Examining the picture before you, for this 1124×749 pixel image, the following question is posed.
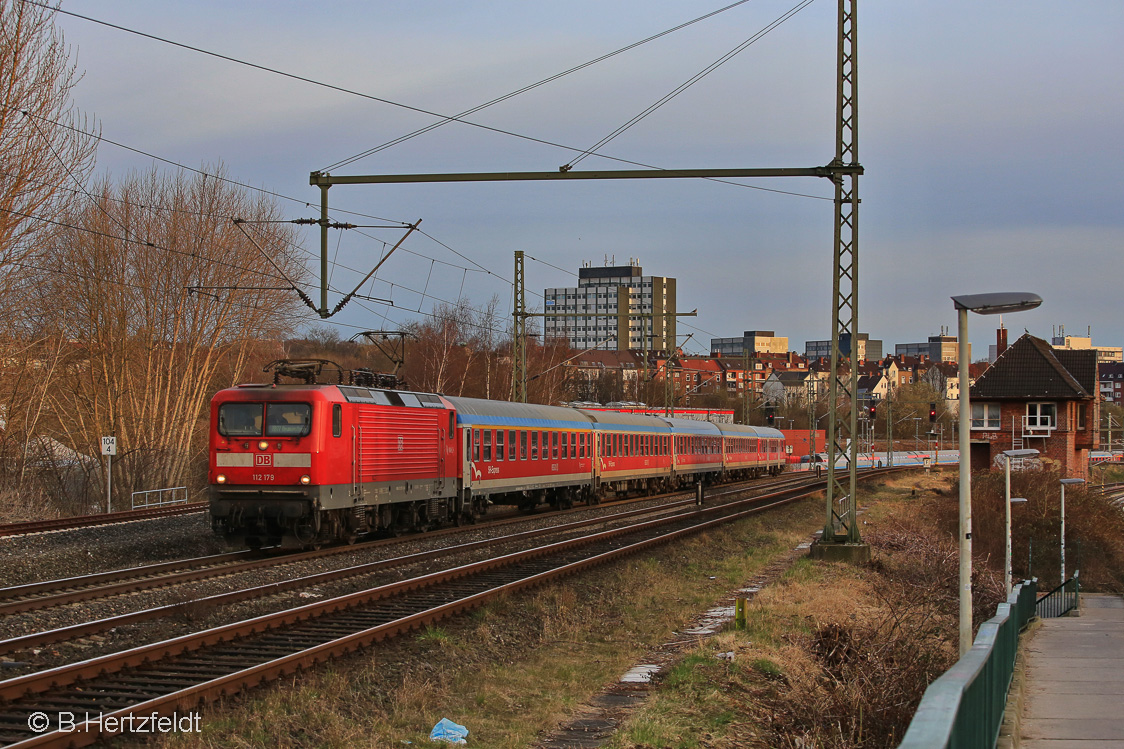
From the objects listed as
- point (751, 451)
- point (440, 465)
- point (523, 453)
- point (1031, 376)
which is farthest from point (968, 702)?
point (1031, 376)

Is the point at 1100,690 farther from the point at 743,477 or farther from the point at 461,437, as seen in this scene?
the point at 743,477

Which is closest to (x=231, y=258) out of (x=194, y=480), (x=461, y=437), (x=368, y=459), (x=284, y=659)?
(x=194, y=480)

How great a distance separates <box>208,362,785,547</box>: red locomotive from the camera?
694 inches

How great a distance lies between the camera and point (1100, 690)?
9.98 m

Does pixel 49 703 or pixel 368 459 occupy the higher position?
pixel 368 459

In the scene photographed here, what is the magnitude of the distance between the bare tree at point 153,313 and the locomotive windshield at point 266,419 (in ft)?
46.9

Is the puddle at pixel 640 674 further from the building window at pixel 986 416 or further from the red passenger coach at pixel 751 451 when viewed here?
the building window at pixel 986 416

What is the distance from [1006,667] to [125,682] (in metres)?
7.17

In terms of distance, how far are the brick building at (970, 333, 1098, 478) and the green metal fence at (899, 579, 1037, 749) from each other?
151 feet

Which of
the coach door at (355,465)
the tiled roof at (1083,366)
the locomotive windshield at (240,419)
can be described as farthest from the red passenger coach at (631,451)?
the tiled roof at (1083,366)

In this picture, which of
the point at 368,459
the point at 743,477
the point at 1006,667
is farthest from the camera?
the point at 743,477

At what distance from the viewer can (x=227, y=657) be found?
32.3 ft

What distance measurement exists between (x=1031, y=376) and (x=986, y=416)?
9.63ft

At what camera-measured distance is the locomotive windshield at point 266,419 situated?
696 inches
